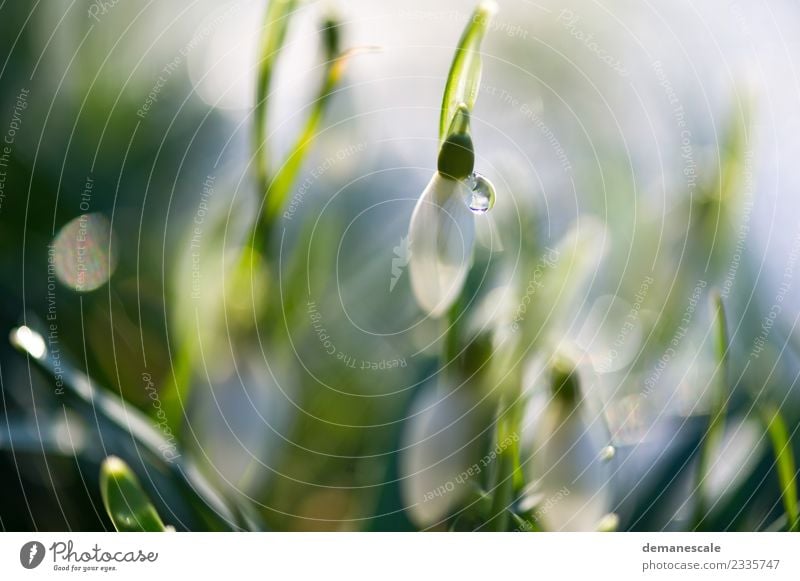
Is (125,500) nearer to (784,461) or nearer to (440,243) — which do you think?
(440,243)

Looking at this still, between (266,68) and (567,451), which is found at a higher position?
(266,68)

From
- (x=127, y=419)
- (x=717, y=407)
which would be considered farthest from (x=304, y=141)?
(x=717, y=407)

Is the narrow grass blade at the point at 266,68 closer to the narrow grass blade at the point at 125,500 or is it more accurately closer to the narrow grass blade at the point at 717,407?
the narrow grass blade at the point at 125,500

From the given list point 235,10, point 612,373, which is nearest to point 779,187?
point 612,373

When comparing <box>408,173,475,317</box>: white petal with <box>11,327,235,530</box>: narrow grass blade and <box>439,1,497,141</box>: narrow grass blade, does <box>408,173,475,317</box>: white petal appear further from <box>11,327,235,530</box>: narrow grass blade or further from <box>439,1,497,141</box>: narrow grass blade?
<box>11,327,235,530</box>: narrow grass blade

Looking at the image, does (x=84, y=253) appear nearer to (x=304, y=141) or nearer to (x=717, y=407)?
(x=304, y=141)

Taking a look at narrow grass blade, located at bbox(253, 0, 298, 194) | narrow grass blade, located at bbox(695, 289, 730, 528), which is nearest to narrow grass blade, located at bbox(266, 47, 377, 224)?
narrow grass blade, located at bbox(253, 0, 298, 194)

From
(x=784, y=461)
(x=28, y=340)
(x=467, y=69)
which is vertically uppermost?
(x=467, y=69)
